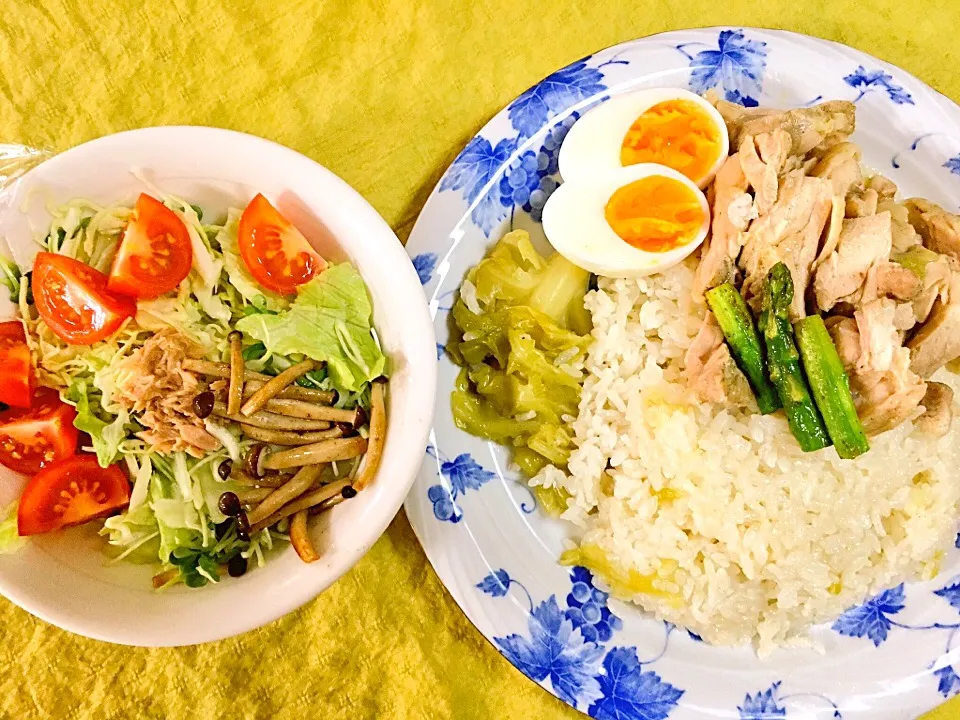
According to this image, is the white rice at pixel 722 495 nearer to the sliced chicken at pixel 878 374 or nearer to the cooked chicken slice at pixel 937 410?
the cooked chicken slice at pixel 937 410

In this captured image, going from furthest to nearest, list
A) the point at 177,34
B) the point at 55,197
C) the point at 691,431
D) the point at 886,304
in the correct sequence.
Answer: the point at 177,34, the point at 691,431, the point at 886,304, the point at 55,197

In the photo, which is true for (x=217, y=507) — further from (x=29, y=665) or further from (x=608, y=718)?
(x=608, y=718)

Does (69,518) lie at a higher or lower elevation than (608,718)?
higher

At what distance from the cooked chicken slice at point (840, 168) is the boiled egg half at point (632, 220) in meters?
0.27

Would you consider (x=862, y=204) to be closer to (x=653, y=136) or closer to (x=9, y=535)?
(x=653, y=136)

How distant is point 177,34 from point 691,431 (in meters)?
1.65

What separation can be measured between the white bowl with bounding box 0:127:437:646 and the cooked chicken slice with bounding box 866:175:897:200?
3.92 ft

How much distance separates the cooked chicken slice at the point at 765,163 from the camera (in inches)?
67.3

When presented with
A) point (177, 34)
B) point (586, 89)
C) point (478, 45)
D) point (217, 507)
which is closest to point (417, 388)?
point (217, 507)

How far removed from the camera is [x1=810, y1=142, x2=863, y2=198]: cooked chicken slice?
1.73 metres

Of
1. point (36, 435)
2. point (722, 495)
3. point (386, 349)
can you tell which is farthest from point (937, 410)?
point (36, 435)

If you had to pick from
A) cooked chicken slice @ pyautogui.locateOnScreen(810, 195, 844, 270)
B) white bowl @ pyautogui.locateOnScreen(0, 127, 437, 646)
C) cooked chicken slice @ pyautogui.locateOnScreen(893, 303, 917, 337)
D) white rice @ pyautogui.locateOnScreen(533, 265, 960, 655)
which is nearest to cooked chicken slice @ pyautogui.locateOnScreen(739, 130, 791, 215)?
cooked chicken slice @ pyautogui.locateOnScreen(810, 195, 844, 270)

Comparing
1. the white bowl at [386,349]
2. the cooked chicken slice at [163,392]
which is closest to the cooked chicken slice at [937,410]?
the white bowl at [386,349]

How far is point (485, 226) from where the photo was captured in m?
1.89
